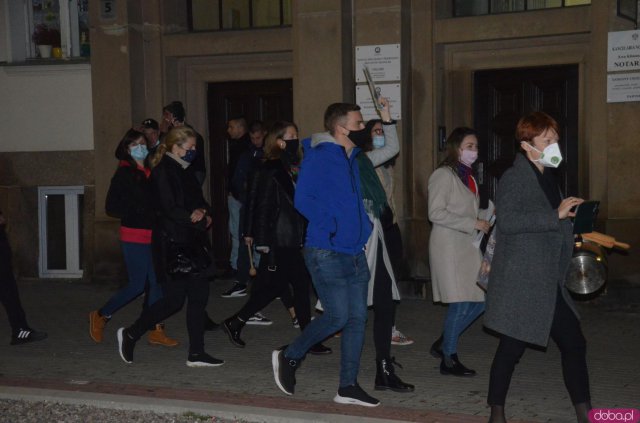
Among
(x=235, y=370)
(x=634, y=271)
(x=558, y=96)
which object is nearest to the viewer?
(x=235, y=370)

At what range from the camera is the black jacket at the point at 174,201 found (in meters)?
8.22

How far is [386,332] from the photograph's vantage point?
750cm

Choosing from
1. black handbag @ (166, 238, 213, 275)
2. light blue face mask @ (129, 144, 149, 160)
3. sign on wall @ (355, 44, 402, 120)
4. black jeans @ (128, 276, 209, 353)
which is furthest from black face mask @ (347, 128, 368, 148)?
sign on wall @ (355, 44, 402, 120)

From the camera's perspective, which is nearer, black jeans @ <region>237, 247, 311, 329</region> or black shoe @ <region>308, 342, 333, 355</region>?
black shoe @ <region>308, 342, 333, 355</region>

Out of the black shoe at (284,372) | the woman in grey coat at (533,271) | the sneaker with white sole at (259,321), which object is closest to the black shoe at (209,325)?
the sneaker with white sole at (259,321)

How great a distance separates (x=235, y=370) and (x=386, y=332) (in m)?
1.35

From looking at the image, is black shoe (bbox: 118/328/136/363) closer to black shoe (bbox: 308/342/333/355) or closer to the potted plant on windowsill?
black shoe (bbox: 308/342/333/355)

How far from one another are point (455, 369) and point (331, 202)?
1.77 m

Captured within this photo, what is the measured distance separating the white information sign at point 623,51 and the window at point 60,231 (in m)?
6.93

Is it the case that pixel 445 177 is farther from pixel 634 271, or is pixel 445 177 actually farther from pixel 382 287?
pixel 634 271

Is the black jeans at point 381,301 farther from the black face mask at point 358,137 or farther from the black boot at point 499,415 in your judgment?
the black boot at point 499,415

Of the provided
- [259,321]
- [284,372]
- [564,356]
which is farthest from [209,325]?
[564,356]

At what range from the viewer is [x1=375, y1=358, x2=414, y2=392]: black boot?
732 cm

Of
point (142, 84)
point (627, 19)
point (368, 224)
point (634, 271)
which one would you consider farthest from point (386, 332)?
point (142, 84)
